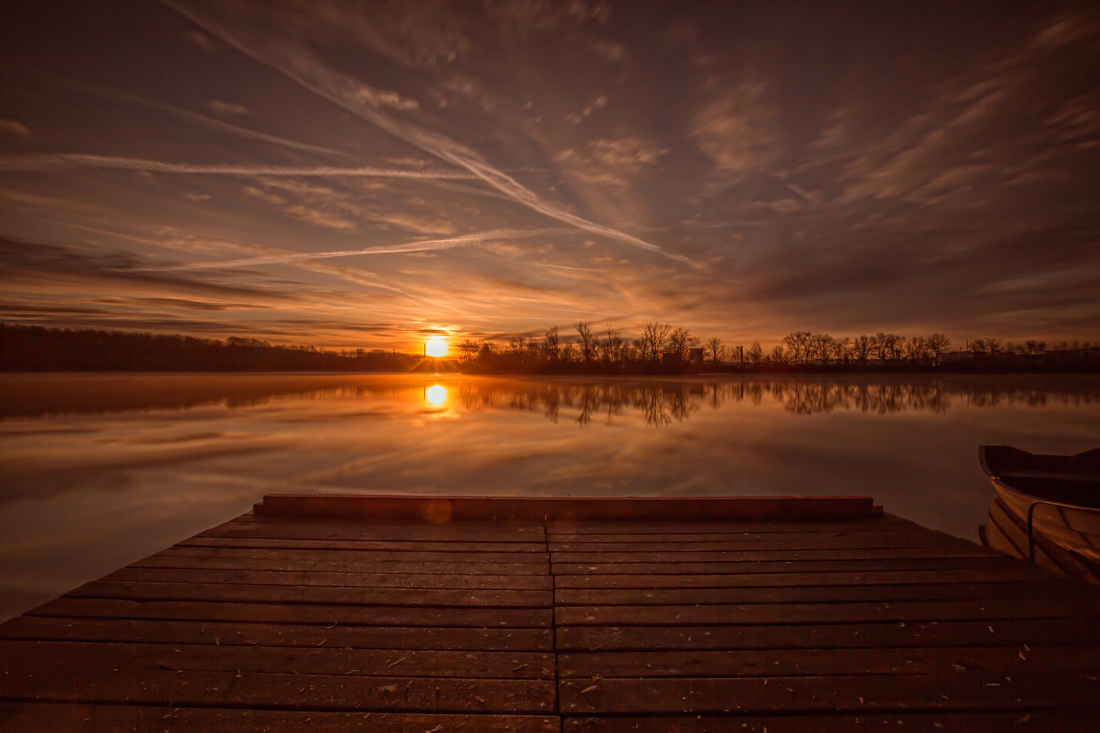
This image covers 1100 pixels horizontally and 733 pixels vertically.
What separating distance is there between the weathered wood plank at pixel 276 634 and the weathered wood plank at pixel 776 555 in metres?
0.86

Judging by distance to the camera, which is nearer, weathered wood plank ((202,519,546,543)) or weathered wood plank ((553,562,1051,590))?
weathered wood plank ((553,562,1051,590))

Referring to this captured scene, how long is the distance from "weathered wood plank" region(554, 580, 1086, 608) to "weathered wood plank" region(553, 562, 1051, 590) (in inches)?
1.6

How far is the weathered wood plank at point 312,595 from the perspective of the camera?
7.89 ft

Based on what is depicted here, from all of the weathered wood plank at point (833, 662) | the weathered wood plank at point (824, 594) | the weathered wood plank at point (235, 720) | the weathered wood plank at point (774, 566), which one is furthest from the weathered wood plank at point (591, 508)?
the weathered wood plank at point (235, 720)

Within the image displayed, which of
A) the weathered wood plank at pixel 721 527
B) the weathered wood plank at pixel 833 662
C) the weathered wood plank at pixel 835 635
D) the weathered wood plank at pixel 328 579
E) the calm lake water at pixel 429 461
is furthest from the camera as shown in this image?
the calm lake water at pixel 429 461

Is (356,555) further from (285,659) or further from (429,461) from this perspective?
(429,461)

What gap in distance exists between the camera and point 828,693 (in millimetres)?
1748

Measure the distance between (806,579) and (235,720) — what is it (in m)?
2.78

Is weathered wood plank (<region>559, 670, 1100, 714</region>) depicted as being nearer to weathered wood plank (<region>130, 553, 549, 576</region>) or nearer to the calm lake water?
weathered wood plank (<region>130, 553, 549, 576</region>)

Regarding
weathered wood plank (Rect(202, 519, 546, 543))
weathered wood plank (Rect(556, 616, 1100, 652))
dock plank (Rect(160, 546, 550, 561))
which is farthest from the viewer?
weathered wood plank (Rect(202, 519, 546, 543))

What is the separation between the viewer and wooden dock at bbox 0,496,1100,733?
166 centimetres

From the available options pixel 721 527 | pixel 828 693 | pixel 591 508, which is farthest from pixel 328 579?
pixel 721 527

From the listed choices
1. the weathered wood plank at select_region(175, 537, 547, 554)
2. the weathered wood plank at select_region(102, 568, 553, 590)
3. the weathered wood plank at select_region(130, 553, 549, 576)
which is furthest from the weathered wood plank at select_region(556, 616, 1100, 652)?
the weathered wood plank at select_region(175, 537, 547, 554)

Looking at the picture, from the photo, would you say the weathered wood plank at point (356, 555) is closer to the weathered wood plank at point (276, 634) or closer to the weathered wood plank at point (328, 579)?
the weathered wood plank at point (328, 579)
